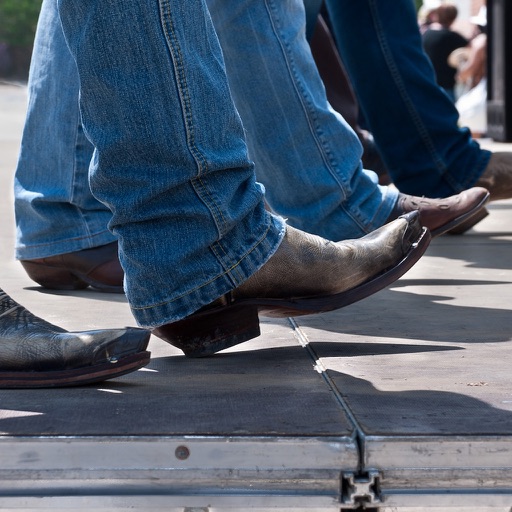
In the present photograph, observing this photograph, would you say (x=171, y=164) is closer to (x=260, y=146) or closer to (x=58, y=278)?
(x=260, y=146)

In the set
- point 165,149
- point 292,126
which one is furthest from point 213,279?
point 292,126

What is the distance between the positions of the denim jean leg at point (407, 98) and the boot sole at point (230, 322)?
1.73m

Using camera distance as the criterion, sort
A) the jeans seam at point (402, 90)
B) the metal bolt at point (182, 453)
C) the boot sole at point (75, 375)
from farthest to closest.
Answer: the jeans seam at point (402, 90) → the boot sole at point (75, 375) → the metal bolt at point (182, 453)

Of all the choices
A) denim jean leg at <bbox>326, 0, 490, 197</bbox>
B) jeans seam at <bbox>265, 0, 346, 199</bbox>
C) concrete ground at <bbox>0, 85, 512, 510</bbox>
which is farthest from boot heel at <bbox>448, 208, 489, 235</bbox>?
jeans seam at <bbox>265, 0, 346, 199</bbox>

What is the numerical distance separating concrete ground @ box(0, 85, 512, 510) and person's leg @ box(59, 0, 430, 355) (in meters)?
0.16

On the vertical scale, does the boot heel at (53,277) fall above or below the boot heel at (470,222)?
above

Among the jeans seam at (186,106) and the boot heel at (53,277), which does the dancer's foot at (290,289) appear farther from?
the boot heel at (53,277)

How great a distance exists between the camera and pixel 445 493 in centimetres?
145

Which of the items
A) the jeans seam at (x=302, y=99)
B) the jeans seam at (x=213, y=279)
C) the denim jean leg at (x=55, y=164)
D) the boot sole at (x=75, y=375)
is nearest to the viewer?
the boot sole at (x=75, y=375)

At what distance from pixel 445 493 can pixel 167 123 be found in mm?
752

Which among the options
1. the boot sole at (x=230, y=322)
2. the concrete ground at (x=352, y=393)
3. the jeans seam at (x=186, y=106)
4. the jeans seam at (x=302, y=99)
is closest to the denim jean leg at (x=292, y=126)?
the jeans seam at (x=302, y=99)

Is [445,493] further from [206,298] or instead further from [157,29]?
[157,29]

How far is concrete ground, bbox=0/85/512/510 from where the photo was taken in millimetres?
1446

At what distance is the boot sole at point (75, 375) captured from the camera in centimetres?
172
